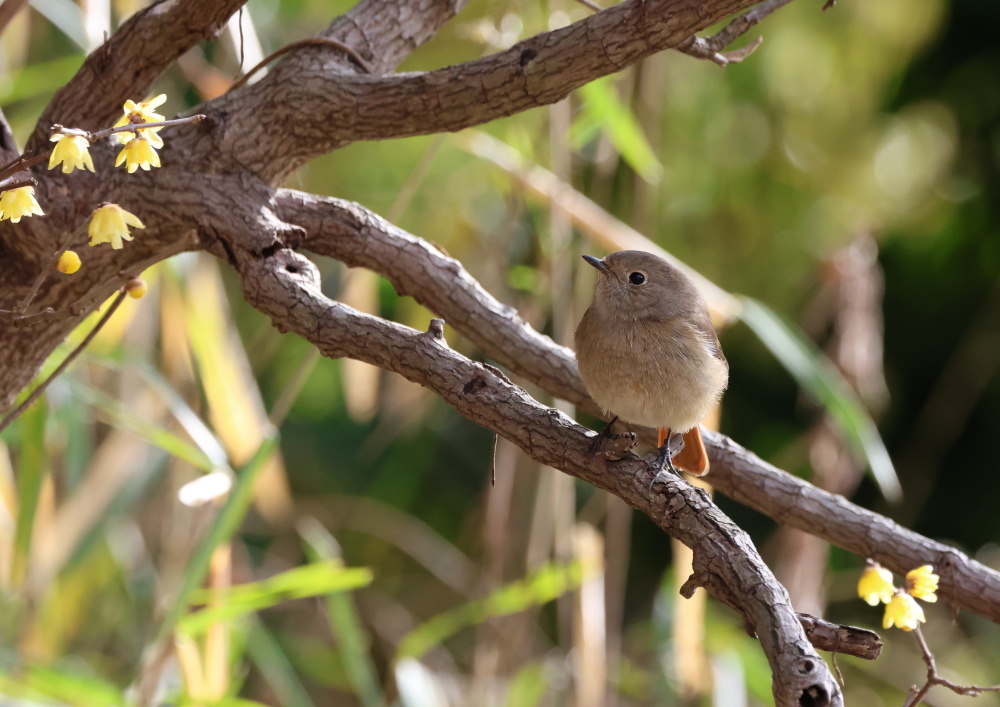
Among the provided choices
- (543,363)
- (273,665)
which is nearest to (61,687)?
(273,665)

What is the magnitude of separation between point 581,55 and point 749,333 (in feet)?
10.7

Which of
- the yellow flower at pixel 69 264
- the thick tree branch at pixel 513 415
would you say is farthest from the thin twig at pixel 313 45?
the yellow flower at pixel 69 264

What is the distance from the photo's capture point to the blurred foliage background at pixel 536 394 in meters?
2.77

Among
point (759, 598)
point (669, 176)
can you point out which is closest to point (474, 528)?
point (669, 176)

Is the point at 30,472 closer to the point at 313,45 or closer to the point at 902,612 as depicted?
the point at 313,45

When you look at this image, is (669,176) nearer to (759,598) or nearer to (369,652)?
(369,652)

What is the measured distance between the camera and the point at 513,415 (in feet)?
4.78

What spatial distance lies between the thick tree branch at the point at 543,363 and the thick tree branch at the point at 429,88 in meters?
0.12

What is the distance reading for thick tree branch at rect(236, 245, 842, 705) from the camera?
4.15 ft

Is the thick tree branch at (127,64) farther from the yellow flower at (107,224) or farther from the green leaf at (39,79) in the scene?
the green leaf at (39,79)

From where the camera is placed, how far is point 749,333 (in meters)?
4.59

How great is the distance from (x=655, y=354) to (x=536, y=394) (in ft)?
4.54

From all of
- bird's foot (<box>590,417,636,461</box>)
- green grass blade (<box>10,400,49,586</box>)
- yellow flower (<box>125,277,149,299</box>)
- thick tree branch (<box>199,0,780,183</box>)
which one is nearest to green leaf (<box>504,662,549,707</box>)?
green grass blade (<box>10,400,49,586</box>)

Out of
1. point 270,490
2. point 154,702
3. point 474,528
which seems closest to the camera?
point 154,702
